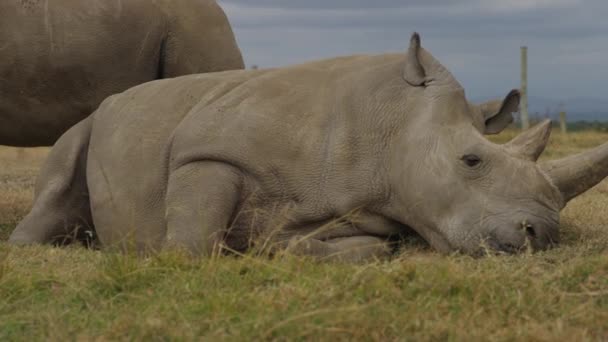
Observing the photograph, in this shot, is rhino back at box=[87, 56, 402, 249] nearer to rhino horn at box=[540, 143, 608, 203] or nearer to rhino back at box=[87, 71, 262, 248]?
rhino back at box=[87, 71, 262, 248]

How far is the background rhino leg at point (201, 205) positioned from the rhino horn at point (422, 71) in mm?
1052

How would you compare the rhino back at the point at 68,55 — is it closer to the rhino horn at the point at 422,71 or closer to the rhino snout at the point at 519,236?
the rhino horn at the point at 422,71

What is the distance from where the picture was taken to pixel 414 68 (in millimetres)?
5840

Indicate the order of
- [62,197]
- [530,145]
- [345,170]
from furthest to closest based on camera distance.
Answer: [62,197] → [345,170] → [530,145]

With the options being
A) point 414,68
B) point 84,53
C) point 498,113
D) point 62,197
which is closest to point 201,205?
point 414,68

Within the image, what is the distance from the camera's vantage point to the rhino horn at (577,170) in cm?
555

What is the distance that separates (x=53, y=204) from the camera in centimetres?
682

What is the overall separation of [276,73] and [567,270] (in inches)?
87.8

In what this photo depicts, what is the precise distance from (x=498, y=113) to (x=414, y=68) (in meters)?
0.72

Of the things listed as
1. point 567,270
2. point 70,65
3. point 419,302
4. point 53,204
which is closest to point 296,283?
point 419,302

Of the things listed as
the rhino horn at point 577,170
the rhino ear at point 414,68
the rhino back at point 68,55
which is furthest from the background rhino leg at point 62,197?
the rhino horn at point 577,170

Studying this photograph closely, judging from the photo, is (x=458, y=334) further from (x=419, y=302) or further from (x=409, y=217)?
(x=409, y=217)

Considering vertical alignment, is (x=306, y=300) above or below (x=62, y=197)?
above

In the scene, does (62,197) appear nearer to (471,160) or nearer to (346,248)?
(346,248)
